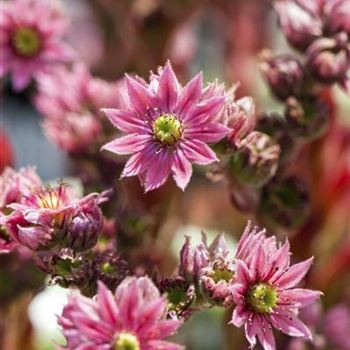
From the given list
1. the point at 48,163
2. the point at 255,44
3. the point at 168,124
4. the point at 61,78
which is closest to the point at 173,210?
the point at 61,78

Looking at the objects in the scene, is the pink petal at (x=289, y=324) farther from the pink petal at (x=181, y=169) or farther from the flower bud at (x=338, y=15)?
the flower bud at (x=338, y=15)

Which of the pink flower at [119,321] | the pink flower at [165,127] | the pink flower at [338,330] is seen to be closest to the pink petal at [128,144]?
the pink flower at [165,127]

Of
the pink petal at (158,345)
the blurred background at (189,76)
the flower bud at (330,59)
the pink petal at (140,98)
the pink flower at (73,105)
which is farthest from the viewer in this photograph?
the blurred background at (189,76)

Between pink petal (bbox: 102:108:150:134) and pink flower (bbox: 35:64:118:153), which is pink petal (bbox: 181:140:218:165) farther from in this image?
pink flower (bbox: 35:64:118:153)

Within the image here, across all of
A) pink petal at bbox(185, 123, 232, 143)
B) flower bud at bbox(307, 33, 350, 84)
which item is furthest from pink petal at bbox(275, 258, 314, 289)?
flower bud at bbox(307, 33, 350, 84)

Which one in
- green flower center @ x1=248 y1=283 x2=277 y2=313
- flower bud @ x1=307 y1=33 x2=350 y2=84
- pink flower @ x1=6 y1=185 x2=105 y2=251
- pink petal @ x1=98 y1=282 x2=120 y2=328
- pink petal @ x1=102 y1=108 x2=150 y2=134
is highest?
flower bud @ x1=307 y1=33 x2=350 y2=84

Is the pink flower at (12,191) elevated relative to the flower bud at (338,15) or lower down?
lower down

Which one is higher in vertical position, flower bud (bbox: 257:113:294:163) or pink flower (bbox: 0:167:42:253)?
flower bud (bbox: 257:113:294:163)

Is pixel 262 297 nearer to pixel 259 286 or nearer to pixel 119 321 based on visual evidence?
pixel 259 286
